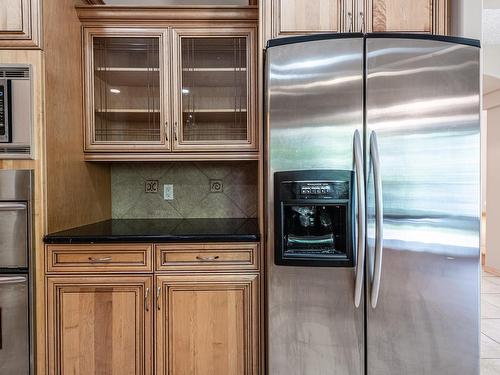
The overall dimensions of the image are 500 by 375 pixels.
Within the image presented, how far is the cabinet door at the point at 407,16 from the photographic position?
5.89 feet

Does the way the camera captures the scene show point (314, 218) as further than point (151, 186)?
No

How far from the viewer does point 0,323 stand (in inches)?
65.8

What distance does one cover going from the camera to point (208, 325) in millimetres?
1720

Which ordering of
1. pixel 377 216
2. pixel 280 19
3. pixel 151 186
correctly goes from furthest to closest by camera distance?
pixel 151 186 < pixel 280 19 < pixel 377 216

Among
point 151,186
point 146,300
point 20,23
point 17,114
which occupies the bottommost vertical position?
point 146,300

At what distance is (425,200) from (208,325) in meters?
1.21

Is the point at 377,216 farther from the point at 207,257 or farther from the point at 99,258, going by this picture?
the point at 99,258

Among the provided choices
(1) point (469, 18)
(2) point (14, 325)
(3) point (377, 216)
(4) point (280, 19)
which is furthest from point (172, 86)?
(1) point (469, 18)

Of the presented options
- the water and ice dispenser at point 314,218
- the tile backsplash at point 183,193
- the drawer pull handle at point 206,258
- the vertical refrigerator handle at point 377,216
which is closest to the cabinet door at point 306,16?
the vertical refrigerator handle at point 377,216

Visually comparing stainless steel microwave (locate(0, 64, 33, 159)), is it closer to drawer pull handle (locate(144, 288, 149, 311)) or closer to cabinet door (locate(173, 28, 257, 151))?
cabinet door (locate(173, 28, 257, 151))

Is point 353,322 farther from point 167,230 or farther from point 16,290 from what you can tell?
point 16,290

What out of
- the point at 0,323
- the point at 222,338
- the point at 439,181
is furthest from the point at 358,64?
the point at 0,323

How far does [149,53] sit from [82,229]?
1.15 metres

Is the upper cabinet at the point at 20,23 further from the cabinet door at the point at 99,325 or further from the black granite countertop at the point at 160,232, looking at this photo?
the cabinet door at the point at 99,325
